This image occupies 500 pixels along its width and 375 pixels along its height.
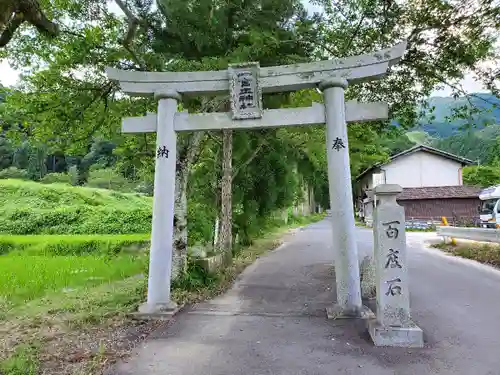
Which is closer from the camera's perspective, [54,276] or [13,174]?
[54,276]

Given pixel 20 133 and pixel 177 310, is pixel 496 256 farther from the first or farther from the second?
pixel 20 133

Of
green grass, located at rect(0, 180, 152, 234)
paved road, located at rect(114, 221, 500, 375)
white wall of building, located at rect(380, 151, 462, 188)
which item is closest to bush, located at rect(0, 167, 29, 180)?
green grass, located at rect(0, 180, 152, 234)

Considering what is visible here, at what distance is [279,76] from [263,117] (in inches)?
32.1

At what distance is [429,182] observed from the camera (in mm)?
29938

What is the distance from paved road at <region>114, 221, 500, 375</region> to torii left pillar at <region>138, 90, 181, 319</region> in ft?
1.69

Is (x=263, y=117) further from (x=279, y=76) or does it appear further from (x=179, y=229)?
(x=179, y=229)

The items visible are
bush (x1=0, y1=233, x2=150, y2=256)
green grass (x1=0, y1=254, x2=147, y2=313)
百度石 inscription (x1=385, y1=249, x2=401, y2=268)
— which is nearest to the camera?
百度石 inscription (x1=385, y1=249, x2=401, y2=268)

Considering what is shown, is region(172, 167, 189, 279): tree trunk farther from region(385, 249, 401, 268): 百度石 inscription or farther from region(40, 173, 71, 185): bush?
region(40, 173, 71, 185): bush

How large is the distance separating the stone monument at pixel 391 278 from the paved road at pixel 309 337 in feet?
0.66

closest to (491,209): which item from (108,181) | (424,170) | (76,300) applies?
(424,170)

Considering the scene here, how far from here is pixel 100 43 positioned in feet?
25.3

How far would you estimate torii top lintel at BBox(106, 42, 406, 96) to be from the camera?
593 centimetres

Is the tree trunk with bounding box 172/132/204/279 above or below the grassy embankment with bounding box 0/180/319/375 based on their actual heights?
above

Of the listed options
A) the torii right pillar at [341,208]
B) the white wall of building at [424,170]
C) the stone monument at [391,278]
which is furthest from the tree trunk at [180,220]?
the white wall of building at [424,170]
